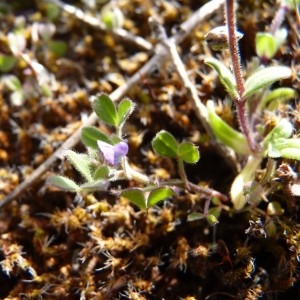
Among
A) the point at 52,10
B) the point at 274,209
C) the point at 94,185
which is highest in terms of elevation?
the point at 52,10

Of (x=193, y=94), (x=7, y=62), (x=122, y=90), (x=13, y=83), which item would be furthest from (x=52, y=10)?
(x=193, y=94)

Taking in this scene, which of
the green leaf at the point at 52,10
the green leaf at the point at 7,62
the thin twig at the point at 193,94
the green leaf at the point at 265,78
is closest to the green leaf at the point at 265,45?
the thin twig at the point at 193,94

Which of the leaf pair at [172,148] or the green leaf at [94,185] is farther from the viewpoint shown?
the leaf pair at [172,148]

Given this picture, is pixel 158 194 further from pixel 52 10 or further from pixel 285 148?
pixel 52 10

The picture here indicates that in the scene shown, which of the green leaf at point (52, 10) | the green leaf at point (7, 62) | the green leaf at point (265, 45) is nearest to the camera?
the green leaf at point (265, 45)

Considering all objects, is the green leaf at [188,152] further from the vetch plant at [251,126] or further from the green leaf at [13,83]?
the green leaf at [13,83]

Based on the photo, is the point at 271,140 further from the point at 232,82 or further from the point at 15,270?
the point at 15,270
